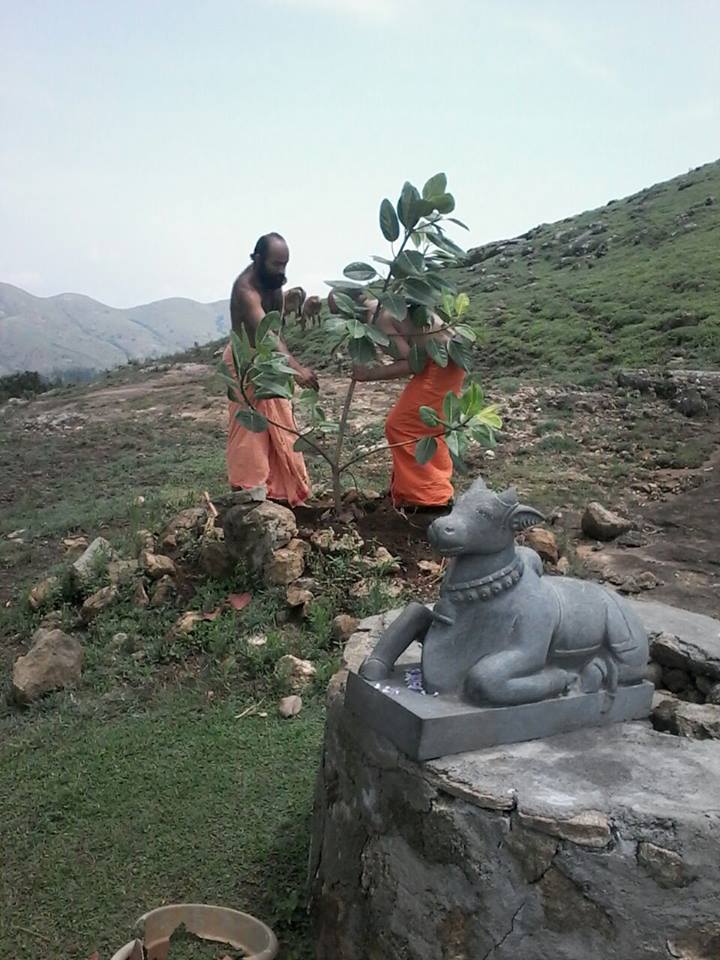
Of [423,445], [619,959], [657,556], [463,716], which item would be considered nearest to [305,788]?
[463,716]

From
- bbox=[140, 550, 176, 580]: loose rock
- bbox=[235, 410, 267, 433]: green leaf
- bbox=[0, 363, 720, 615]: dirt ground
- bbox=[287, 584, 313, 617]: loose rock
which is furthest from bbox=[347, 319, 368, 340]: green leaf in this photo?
bbox=[140, 550, 176, 580]: loose rock

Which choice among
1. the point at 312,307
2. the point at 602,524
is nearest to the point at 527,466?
the point at 602,524

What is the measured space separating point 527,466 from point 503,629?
16.8 feet

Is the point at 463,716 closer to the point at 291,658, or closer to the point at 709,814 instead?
the point at 709,814

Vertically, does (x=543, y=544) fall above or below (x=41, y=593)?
above

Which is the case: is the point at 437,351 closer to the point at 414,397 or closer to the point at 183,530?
the point at 414,397

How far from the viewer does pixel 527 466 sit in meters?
7.15

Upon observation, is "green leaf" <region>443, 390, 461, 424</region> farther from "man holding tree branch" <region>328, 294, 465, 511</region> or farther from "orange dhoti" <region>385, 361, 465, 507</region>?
"orange dhoti" <region>385, 361, 465, 507</region>

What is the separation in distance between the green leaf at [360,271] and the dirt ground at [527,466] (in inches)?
51.5

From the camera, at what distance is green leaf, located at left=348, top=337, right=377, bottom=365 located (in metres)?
4.08

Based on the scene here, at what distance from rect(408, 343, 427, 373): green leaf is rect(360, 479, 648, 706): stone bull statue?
A: 2152 mm

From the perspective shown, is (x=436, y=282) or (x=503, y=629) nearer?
(x=503, y=629)

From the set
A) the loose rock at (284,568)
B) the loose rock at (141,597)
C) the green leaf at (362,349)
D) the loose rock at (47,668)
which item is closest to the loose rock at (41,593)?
the loose rock at (141,597)

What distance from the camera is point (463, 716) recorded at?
80.3 inches
